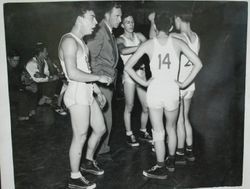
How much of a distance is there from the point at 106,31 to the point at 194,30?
35 cm

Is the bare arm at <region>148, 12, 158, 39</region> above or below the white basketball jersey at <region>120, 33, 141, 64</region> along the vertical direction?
above

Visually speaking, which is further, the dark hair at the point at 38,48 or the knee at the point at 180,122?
the knee at the point at 180,122

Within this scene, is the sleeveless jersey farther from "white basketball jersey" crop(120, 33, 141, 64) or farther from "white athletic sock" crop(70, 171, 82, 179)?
"white athletic sock" crop(70, 171, 82, 179)

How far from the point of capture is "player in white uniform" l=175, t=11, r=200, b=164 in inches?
53.4

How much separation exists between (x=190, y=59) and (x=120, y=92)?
0.31m

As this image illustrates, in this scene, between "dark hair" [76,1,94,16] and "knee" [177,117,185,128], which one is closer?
"dark hair" [76,1,94,16]

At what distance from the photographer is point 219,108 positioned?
4.72 feet

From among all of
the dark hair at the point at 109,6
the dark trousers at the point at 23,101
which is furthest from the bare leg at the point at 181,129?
the dark trousers at the point at 23,101

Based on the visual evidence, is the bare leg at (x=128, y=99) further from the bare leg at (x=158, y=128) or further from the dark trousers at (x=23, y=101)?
the dark trousers at (x=23, y=101)

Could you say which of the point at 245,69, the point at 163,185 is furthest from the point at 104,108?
the point at 245,69

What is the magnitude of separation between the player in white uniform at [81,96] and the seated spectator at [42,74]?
6 cm

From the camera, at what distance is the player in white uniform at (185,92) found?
53.4 inches

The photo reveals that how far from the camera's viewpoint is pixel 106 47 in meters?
1.33

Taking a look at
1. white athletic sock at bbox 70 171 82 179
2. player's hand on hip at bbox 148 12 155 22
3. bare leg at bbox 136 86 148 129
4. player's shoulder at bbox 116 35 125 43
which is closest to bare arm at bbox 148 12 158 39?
player's hand on hip at bbox 148 12 155 22
